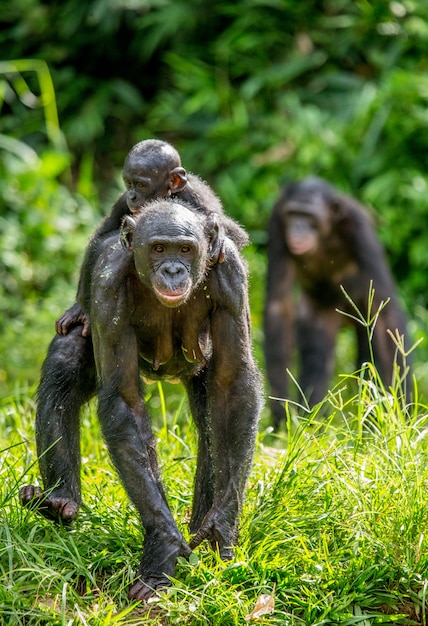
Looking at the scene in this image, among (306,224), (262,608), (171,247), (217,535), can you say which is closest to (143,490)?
(217,535)

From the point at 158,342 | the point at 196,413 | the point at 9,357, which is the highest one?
the point at 158,342

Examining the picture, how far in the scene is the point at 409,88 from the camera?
1243cm

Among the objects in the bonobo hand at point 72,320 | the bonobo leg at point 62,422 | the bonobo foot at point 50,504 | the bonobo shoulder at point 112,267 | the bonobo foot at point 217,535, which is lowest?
the bonobo foot at point 217,535

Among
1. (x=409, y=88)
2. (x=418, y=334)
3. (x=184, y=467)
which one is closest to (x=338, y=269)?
(x=418, y=334)

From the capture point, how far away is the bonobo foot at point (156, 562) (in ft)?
15.9

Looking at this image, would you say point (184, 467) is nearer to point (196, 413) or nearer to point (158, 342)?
point (196, 413)

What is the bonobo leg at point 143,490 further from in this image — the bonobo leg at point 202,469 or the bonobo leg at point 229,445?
the bonobo leg at point 202,469

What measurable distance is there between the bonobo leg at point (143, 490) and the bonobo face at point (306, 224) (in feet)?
18.2

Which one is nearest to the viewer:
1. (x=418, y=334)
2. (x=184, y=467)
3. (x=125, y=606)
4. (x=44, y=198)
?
(x=125, y=606)

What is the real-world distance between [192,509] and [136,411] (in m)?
0.71

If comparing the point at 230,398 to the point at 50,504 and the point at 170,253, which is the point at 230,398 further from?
the point at 50,504

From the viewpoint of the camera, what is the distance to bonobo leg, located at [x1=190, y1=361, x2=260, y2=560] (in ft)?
16.7

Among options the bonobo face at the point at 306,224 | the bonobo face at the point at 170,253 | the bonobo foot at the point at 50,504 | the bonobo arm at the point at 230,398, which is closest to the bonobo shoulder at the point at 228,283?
the bonobo arm at the point at 230,398

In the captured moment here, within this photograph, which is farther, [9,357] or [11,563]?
[9,357]
